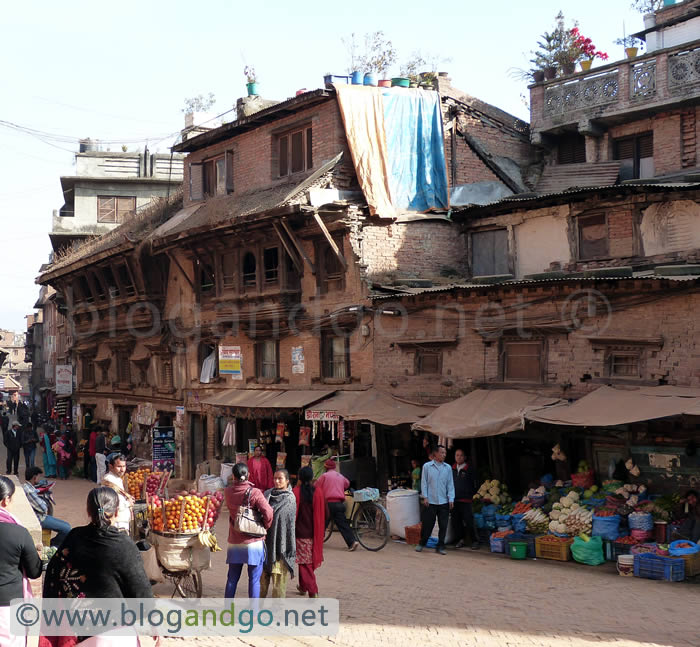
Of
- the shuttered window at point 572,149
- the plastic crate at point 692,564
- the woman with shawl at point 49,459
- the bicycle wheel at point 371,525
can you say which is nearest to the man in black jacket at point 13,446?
the woman with shawl at point 49,459

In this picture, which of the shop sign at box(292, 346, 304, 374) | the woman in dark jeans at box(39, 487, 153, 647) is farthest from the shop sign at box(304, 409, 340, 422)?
the woman in dark jeans at box(39, 487, 153, 647)

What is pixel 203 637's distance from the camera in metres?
8.69

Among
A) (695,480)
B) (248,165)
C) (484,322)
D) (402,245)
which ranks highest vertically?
(248,165)

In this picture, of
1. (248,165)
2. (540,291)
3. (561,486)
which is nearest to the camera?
(561,486)

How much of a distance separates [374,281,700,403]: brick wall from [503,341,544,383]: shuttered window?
17 cm

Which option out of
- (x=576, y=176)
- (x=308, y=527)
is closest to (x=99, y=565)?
(x=308, y=527)

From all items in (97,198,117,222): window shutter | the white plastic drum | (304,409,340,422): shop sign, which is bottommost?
the white plastic drum

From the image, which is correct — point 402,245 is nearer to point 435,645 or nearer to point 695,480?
point 695,480

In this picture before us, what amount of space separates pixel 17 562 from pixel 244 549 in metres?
3.65

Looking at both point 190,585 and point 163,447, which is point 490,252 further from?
point 190,585

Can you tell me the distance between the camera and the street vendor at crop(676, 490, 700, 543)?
13.1 meters

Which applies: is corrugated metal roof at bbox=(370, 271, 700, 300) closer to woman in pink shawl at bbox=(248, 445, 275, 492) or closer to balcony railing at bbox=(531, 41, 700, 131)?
woman in pink shawl at bbox=(248, 445, 275, 492)

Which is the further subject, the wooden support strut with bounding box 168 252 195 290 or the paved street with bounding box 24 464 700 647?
the wooden support strut with bounding box 168 252 195 290

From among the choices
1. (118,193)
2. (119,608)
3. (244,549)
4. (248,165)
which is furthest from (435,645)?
(118,193)
